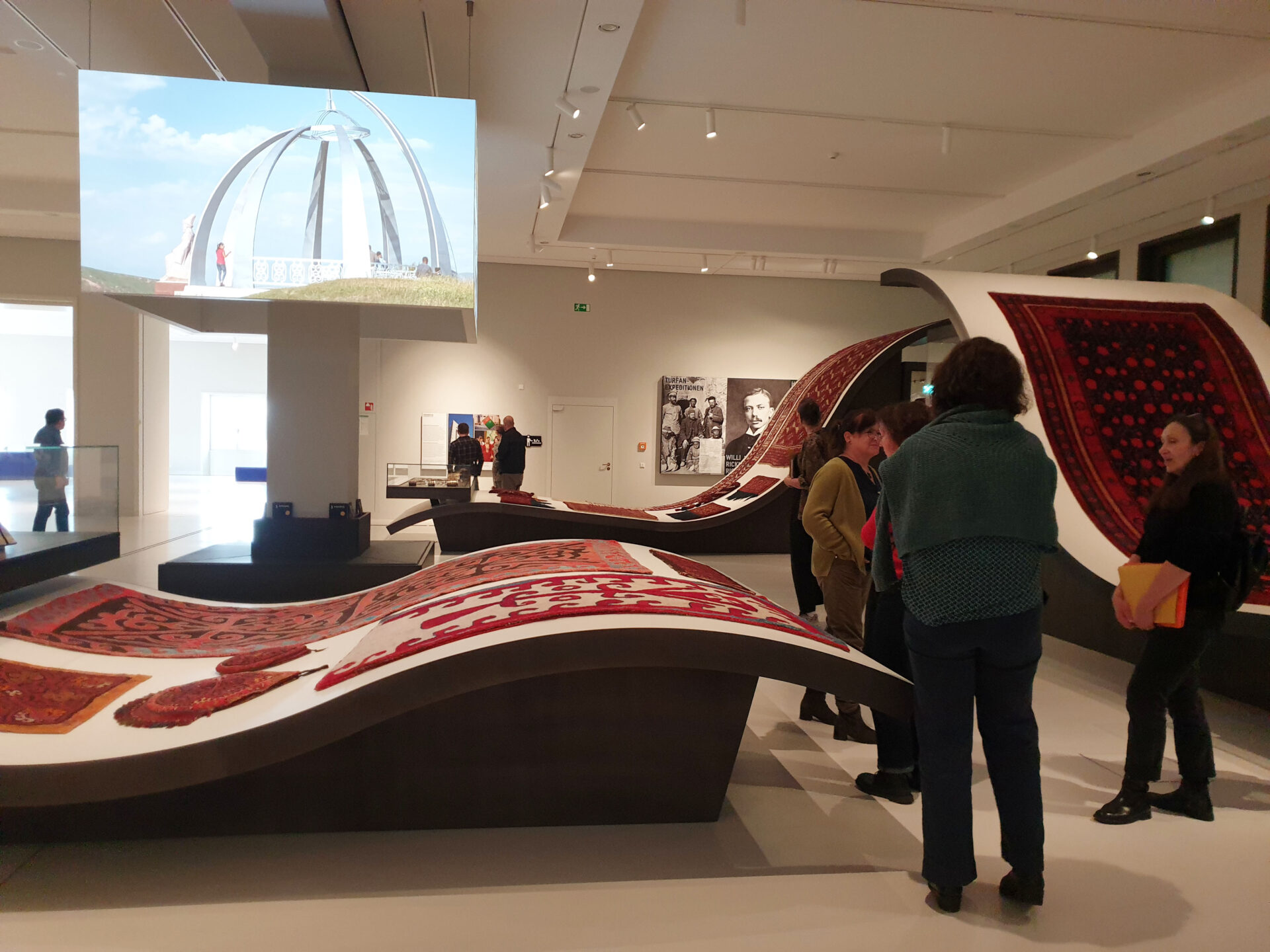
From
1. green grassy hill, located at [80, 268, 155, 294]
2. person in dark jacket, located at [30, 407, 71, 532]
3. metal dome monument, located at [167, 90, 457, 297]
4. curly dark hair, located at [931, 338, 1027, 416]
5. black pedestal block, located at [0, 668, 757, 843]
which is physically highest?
metal dome monument, located at [167, 90, 457, 297]

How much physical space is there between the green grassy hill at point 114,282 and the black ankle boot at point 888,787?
4989mm

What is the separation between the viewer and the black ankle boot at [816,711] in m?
4.09

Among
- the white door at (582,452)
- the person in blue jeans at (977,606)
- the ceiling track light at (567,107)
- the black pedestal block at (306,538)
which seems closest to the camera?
the person in blue jeans at (977,606)

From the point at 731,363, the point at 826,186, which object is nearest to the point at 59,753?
the point at 826,186

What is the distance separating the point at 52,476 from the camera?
191 inches

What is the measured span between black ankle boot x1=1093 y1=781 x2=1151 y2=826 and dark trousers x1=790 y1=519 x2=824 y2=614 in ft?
8.29

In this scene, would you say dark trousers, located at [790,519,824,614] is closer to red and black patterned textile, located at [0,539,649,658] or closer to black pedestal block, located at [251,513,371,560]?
red and black patterned textile, located at [0,539,649,658]

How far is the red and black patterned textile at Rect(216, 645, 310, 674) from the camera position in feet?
10.4

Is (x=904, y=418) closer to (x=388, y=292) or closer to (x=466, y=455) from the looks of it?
(x=388, y=292)

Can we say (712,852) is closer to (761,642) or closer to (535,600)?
(761,642)

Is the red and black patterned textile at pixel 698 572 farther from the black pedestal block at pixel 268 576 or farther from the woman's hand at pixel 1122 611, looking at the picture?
the black pedestal block at pixel 268 576

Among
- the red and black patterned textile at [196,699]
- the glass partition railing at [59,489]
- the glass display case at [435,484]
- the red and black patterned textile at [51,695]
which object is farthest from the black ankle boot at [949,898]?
the glass display case at [435,484]

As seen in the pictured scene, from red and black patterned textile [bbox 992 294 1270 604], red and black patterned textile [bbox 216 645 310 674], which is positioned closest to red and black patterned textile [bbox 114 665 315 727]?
red and black patterned textile [bbox 216 645 310 674]

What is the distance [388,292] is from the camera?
5512 millimetres
